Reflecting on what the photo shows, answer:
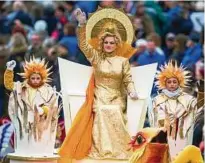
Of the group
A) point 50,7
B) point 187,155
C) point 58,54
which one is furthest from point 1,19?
point 187,155

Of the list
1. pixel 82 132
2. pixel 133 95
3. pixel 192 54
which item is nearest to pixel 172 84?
pixel 133 95

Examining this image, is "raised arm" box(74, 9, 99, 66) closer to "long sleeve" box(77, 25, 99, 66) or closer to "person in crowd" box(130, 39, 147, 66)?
"long sleeve" box(77, 25, 99, 66)

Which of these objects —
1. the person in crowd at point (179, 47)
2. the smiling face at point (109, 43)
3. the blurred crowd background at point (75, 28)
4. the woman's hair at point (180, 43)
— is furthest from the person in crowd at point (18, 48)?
the smiling face at point (109, 43)

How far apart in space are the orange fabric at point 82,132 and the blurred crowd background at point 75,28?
367cm

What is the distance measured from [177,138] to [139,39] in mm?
7997

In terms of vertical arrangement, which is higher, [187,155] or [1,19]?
[1,19]

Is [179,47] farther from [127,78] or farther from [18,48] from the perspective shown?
[127,78]

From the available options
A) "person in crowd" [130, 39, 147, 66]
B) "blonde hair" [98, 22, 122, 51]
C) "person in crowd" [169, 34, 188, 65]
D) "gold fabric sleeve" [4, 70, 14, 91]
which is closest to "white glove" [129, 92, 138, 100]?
"blonde hair" [98, 22, 122, 51]

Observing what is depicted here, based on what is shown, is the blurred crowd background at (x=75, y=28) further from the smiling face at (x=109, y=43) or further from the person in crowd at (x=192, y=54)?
the smiling face at (x=109, y=43)

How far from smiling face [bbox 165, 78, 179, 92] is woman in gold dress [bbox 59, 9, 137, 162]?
0.47m

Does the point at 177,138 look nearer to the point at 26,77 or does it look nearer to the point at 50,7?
the point at 26,77

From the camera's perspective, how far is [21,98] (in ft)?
84.1

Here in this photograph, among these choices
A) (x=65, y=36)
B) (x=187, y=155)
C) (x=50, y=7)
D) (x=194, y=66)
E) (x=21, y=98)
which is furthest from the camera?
(x=50, y=7)

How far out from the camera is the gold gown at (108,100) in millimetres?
26250
